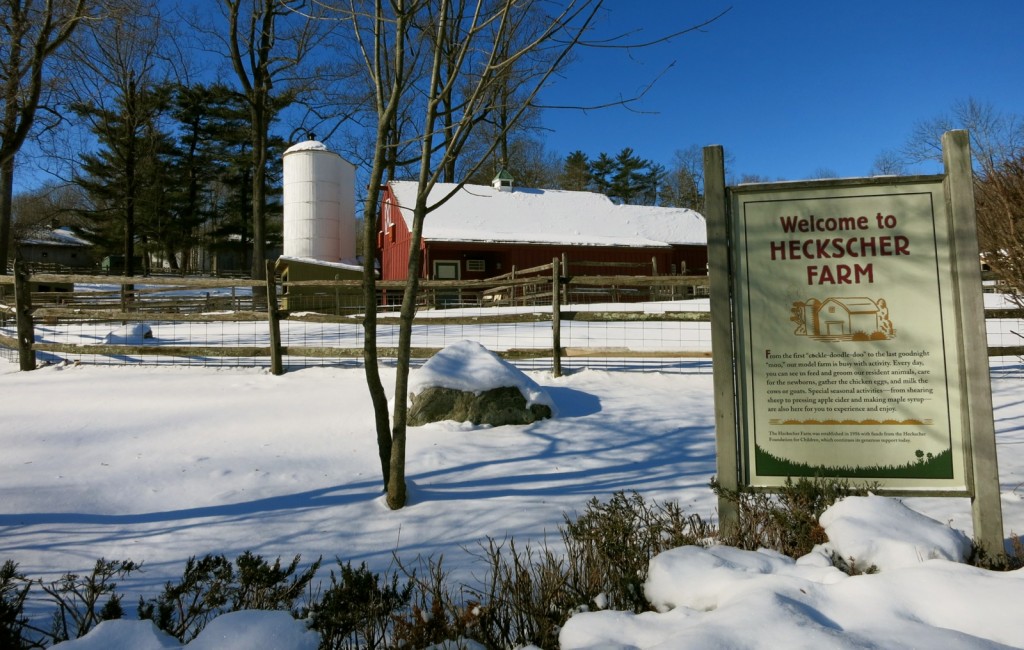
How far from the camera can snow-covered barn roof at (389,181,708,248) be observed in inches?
1026

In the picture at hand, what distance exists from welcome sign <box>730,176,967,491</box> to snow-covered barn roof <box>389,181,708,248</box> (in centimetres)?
2165

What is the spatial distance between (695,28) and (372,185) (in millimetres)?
2071

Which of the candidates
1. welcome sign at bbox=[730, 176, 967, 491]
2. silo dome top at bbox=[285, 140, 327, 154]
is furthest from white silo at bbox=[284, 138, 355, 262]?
welcome sign at bbox=[730, 176, 967, 491]

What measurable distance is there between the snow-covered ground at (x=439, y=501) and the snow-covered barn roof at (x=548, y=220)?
18.2 meters

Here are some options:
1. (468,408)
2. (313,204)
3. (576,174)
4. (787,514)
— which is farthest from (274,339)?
(576,174)

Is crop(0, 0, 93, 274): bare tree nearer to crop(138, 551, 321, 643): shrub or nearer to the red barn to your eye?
crop(138, 551, 321, 643): shrub

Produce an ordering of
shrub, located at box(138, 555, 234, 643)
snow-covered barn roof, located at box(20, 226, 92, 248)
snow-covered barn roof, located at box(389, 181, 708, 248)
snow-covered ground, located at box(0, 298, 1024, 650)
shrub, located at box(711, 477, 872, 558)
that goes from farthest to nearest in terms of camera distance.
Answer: snow-covered barn roof, located at box(20, 226, 92, 248) → snow-covered barn roof, located at box(389, 181, 708, 248) → shrub, located at box(711, 477, 872, 558) → shrub, located at box(138, 555, 234, 643) → snow-covered ground, located at box(0, 298, 1024, 650)

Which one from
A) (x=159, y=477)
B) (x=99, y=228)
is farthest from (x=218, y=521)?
(x=99, y=228)

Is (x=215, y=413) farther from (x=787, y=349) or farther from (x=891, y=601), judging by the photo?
(x=891, y=601)

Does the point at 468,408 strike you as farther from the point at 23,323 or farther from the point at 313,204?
the point at 313,204

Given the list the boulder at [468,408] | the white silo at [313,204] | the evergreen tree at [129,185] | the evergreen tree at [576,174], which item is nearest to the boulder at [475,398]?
the boulder at [468,408]

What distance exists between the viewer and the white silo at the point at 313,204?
1078 inches

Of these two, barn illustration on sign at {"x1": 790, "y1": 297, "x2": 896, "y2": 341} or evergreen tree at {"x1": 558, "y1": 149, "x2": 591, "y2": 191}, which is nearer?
barn illustration on sign at {"x1": 790, "y1": 297, "x2": 896, "y2": 341}

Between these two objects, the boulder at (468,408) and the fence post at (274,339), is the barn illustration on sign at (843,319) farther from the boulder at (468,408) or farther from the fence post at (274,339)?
the fence post at (274,339)
